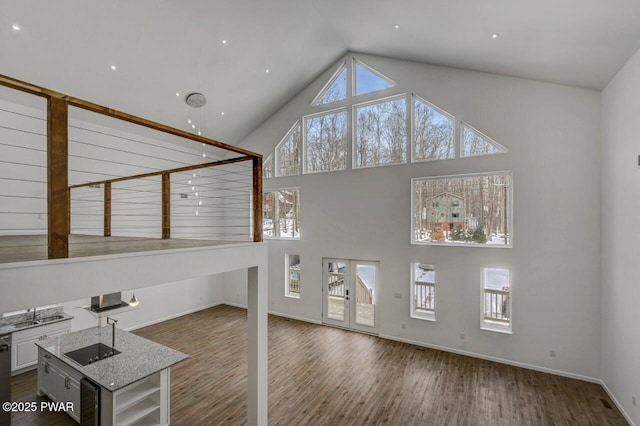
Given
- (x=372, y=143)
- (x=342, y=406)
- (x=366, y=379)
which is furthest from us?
(x=372, y=143)

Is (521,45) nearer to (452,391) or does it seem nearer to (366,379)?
(452,391)

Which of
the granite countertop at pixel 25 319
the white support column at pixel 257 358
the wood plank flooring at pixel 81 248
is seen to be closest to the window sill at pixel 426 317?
the white support column at pixel 257 358

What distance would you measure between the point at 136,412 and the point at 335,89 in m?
7.56

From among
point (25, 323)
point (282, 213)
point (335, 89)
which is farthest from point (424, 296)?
point (25, 323)

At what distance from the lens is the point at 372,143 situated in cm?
729

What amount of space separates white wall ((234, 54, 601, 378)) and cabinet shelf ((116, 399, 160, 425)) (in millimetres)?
4761

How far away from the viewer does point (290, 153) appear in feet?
28.0

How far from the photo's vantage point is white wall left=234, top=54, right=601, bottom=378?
511cm

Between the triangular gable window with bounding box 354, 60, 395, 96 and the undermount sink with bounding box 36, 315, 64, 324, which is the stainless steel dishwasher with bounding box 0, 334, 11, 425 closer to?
the undermount sink with bounding box 36, 315, 64, 324

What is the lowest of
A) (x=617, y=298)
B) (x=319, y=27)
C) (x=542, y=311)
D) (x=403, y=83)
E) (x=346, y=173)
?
Result: (x=542, y=311)

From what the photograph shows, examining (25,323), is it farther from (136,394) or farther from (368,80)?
(368,80)

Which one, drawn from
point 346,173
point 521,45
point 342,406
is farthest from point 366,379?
point 521,45

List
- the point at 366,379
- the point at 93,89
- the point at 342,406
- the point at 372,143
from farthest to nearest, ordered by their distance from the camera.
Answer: the point at 372,143, the point at 93,89, the point at 366,379, the point at 342,406

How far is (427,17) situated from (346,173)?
3633mm
